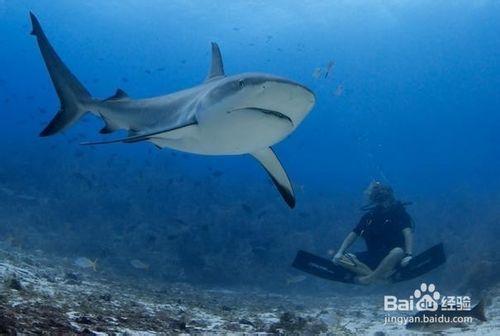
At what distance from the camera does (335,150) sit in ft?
392

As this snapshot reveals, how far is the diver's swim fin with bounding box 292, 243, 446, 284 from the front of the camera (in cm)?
851

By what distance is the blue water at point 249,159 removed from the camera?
18188mm

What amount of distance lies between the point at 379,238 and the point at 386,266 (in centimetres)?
118

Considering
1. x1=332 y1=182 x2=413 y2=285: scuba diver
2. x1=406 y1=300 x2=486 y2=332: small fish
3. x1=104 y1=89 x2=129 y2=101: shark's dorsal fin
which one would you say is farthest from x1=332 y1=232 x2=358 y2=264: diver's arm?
x1=104 y1=89 x2=129 y2=101: shark's dorsal fin

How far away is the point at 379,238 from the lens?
9398 millimetres

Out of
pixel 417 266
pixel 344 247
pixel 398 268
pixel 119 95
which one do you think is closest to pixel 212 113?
pixel 119 95

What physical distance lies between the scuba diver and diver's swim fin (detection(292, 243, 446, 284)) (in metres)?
0.16

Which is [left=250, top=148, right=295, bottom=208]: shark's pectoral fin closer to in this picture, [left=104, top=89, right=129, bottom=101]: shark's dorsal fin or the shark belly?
the shark belly

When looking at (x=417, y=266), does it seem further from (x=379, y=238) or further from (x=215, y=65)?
(x=215, y=65)

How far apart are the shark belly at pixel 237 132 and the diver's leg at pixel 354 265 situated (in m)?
4.54

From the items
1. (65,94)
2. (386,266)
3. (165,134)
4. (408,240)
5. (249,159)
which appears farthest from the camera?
(249,159)

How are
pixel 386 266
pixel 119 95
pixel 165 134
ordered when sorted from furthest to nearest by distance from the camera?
1. pixel 386 266
2. pixel 119 95
3. pixel 165 134

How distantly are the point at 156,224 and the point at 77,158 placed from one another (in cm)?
1356

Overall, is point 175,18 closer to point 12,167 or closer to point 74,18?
point 74,18
